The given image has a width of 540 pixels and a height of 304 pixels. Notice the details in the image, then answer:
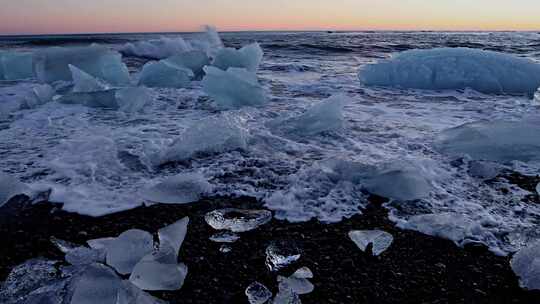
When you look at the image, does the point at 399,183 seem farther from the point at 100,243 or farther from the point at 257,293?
the point at 100,243

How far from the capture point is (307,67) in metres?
8.52

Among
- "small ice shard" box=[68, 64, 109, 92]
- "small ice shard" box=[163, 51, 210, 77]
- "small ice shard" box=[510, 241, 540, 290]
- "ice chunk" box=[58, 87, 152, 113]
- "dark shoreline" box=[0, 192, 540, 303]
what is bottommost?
"dark shoreline" box=[0, 192, 540, 303]

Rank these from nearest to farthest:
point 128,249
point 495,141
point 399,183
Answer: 1. point 128,249
2. point 399,183
3. point 495,141

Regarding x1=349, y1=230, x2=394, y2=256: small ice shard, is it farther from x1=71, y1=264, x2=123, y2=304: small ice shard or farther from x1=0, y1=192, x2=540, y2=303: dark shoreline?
x1=71, y1=264, x2=123, y2=304: small ice shard

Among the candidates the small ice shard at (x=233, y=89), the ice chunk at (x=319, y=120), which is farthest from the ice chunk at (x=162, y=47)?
the ice chunk at (x=319, y=120)

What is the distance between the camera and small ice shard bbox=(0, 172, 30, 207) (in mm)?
1763

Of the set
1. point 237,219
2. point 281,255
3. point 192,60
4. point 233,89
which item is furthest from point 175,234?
point 192,60

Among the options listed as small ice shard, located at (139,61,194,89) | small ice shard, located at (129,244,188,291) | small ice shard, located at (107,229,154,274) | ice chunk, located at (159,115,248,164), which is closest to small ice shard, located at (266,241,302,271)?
small ice shard, located at (129,244,188,291)

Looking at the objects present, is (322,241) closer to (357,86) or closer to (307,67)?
(357,86)

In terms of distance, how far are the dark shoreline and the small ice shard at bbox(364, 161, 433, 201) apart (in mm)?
160

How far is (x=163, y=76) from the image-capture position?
5.44 m

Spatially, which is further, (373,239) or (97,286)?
(373,239)

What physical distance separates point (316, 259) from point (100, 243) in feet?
2.67

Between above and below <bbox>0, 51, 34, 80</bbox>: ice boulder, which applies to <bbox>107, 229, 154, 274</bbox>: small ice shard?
below
